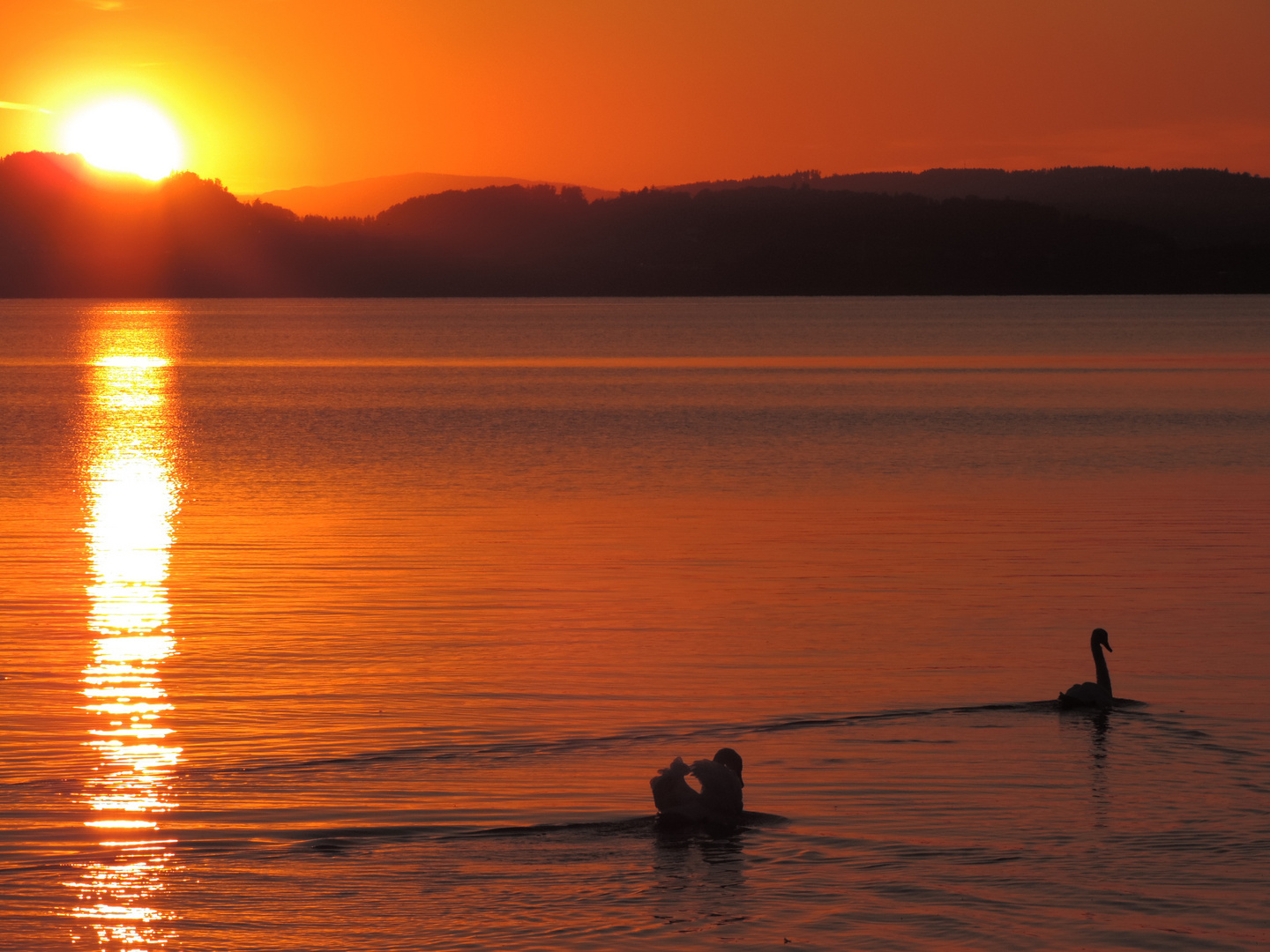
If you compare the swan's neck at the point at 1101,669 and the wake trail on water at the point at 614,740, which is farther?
the swan's neck at the point at 1101,669

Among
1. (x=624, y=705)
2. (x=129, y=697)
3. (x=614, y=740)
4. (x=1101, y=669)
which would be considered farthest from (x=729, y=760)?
(x=129, y=697)

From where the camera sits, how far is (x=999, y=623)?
771 inches

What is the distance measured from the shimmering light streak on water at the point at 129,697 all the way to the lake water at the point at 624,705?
0.05 metres

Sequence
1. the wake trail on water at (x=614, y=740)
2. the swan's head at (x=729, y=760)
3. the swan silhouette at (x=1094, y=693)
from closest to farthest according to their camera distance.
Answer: the swan's head at (x=729, y=760) → the wake trail on water at (x=614, y=740) → the swan silhouette at (x=1094, y=693)

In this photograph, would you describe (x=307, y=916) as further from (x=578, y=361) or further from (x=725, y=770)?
(x=578, y=361)

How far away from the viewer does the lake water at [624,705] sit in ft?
33.7

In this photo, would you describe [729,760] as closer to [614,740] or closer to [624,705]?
[614,740]

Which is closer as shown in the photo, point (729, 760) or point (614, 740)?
point (729, 760)

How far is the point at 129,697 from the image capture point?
15.6m

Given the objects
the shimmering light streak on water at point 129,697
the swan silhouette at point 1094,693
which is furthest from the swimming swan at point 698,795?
the swan silhouette at point 1094,693

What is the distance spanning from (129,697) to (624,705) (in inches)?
189

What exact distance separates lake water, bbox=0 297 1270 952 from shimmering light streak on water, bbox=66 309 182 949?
54mm

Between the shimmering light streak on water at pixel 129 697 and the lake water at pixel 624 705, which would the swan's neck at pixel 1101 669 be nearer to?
the lake water at pixel 624 705

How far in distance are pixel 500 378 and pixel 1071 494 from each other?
2525 inches
